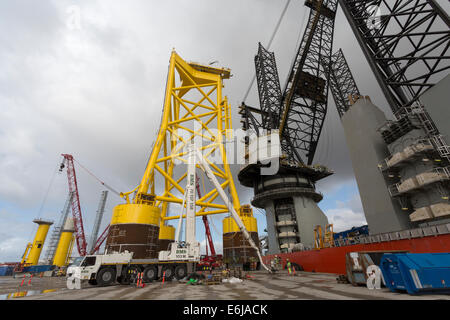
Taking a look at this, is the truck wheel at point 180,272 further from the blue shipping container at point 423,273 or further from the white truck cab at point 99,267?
the blue shipping container at point 423,273

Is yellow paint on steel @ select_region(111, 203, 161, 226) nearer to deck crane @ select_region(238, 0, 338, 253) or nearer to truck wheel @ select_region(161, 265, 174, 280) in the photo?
truck wheel @ select_region(161, 265, 174, 280)

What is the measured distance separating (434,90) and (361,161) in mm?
10759

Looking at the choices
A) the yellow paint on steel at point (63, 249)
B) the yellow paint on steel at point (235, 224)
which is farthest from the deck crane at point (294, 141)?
the yellow paint on steel at point (63, 249)

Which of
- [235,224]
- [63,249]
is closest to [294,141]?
[235,224]

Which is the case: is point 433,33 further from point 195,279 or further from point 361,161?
point 195,279

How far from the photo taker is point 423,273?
8289mm

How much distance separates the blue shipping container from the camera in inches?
325

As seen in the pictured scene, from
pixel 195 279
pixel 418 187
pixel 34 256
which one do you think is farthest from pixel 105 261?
pixel 34 256

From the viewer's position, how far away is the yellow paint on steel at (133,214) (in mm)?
18344

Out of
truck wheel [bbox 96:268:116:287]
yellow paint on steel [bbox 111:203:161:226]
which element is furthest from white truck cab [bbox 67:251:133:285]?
yellow paint on steel [bbox 111:203:161:226]

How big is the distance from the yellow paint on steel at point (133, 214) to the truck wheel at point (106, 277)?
12.9 ft

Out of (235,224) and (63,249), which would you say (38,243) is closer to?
(63,249)

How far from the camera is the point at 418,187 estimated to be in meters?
20.4

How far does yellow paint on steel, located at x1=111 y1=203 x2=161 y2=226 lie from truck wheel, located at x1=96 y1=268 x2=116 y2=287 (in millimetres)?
3923
